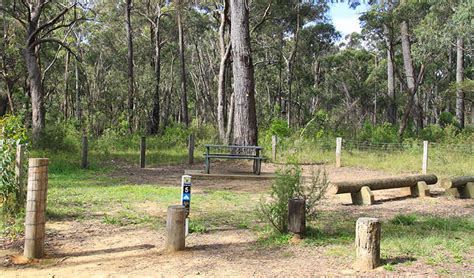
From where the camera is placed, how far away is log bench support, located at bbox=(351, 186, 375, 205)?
27.8ft

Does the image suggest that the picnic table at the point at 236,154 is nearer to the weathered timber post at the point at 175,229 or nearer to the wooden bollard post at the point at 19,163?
the wooden bollard post at the point at 19,163

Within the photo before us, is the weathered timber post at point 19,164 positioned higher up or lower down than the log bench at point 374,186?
higher up

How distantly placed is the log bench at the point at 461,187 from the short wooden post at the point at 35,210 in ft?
25.4

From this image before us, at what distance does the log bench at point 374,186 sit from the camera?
8.30 metres

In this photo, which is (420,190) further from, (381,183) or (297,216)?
(297,216)

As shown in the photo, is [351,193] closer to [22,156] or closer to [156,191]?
[156,191]

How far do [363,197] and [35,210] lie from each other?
5.91 m

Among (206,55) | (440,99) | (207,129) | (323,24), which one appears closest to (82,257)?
(207,129)

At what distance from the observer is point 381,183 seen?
29.1 feet

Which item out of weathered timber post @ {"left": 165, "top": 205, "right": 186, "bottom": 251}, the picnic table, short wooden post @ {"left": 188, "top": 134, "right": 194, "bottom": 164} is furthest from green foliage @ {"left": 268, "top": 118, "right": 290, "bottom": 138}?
weathered timber post @ {"left": 165, "top": 205, "right": 186, "bottom": 251}

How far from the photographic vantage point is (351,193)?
336 inches

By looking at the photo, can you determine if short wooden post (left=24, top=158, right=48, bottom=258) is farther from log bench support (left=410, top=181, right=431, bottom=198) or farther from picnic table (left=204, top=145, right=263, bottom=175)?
log bench support (left=410, top=181, right=431, bottom=198)

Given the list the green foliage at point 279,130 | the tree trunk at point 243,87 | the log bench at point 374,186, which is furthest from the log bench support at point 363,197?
Answer: the green foliage at point 279,130

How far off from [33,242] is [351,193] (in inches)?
225
